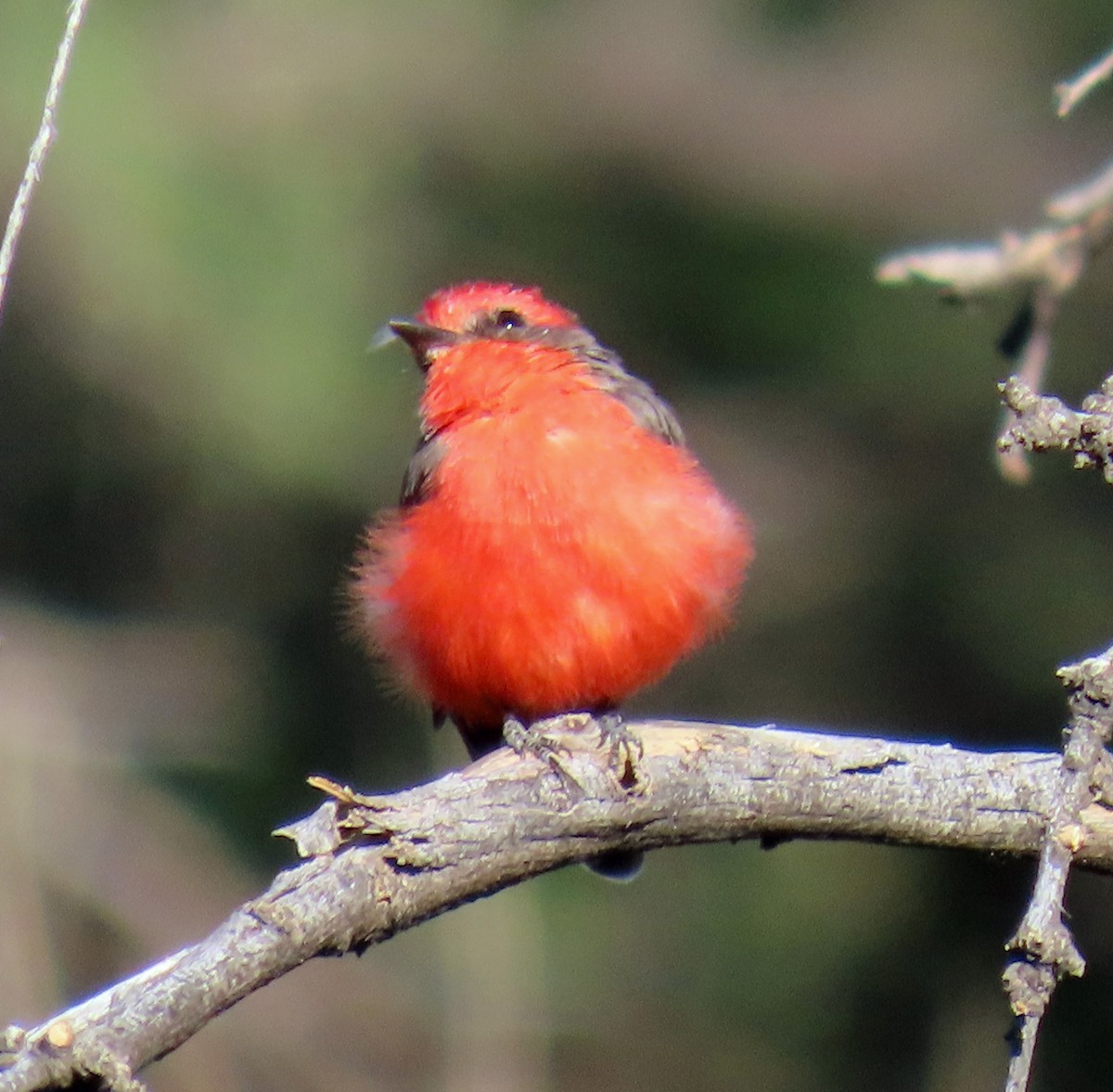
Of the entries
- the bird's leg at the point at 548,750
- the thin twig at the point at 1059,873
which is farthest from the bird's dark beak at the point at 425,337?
the thin twig at the point at 1059,873

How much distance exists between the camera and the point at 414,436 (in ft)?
29.6

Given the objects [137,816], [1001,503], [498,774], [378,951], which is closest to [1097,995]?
[1001,503]

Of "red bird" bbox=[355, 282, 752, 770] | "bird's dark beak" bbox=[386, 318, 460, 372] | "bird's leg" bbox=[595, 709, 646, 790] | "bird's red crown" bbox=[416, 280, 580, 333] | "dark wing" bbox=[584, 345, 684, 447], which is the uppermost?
"bird's red crown" bbox=[416, 280, 580, 333]

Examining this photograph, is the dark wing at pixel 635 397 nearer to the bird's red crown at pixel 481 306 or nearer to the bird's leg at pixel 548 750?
the bird's red crown at pixel 481 306

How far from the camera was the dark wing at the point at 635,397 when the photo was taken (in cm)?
576

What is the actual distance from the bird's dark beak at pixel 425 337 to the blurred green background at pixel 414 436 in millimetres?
2303

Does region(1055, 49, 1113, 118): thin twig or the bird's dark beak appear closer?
region(1055, 49, 1113, 118): thin twig

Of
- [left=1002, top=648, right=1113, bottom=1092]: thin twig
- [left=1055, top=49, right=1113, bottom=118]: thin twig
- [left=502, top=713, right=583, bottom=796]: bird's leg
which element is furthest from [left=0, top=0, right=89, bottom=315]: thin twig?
[left=1055, top=49, right=1113, bottom=118]: thin twig

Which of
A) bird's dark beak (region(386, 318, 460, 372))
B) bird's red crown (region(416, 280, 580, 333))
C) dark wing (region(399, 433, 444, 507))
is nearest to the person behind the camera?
dark wing (region(399, 433, 444, 507))

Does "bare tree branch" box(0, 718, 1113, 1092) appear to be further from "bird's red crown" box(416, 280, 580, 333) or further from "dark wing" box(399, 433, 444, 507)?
"bird's red crown" box(416, 280, 580, 333)

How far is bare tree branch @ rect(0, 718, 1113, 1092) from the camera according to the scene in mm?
3283

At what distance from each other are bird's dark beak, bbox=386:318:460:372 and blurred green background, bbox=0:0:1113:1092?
7.55 feet

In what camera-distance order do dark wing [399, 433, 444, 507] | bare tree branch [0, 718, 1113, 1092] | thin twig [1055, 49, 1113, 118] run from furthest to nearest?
1. dark wing [399, 433, 444, 507]
2. thin twig [1055, 49, 1113, 118]
3. bare tree branch [0, 718, 1113, 1092]

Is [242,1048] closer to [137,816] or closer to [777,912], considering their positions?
[137,816]
